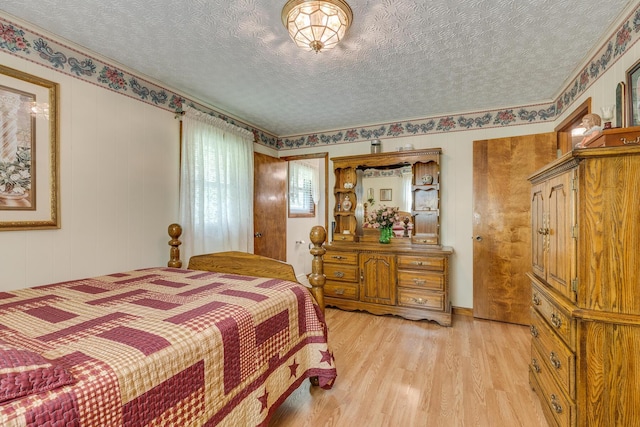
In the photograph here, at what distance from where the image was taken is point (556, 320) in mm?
1484

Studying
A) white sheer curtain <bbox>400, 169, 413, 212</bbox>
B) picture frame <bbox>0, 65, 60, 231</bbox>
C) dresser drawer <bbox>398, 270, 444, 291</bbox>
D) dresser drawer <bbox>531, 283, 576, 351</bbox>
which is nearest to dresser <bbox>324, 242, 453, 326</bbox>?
dresser drawer <bbox>398, 270, 444, 291</bbox>

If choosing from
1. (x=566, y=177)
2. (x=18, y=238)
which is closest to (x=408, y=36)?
(x=566, y=177)

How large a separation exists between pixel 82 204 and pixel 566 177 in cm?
303

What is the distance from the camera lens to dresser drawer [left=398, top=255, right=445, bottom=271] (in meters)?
3.14

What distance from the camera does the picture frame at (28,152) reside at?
5.78 ft

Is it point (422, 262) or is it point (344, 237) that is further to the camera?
point (344, 237)

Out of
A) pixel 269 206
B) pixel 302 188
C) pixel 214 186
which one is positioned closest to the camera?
pixel 214 186

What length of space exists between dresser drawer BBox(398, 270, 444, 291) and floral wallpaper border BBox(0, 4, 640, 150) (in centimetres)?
175

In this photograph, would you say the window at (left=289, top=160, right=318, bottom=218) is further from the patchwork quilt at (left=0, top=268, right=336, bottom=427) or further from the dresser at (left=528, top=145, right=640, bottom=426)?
the dresser at (left=528, top=145, right=640, bottom=426)

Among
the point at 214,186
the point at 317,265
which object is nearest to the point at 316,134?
the point at 214,186

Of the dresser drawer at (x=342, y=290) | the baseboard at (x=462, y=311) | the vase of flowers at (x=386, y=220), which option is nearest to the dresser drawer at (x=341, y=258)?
the dresser drawer at (x=342, y=290)

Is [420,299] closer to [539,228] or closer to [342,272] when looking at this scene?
[342,272]

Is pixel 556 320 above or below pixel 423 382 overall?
above

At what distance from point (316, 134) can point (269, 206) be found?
4.17 ft
